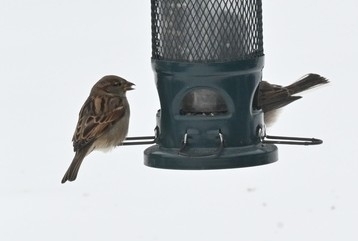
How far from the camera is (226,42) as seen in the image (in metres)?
9.61

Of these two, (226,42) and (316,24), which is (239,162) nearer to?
(226,42)

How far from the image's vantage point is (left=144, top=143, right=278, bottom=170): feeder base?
9.41 metres

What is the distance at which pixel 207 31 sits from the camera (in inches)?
376

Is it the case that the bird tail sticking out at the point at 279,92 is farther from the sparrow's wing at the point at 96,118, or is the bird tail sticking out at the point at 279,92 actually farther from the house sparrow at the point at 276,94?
the sparrow's wing at the point at 96,118

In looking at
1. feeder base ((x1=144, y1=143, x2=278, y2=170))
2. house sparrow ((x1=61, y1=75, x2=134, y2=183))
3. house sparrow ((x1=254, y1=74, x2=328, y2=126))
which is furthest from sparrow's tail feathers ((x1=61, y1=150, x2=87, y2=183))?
house sparrow ((x1=254, y1=74, x2=328, y2=126))

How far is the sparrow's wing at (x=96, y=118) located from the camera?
10227 mm

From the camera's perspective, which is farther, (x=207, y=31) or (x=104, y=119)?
(x=104, y=119)

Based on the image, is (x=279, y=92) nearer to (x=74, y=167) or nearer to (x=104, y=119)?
(x=104, y=119)

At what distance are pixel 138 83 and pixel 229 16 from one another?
9.88ft

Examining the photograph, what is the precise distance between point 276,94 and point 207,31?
3.45 ft

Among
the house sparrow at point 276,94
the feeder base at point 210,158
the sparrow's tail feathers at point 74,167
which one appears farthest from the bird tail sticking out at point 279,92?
the sparrow's tail feathers at point 74,167

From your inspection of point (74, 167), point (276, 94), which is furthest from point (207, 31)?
point (74, 167)

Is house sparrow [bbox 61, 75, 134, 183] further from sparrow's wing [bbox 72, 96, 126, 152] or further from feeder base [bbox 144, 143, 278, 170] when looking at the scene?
feeder base [bbox 144, 143, 278, 170]

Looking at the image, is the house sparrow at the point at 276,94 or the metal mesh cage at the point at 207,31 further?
the house sparrow at the point at 276,94
